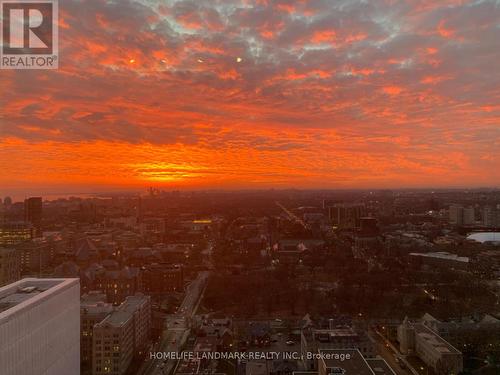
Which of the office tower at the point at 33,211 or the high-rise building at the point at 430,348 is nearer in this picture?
the high-rise building at the point at 430,348

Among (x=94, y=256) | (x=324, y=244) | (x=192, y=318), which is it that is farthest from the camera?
(x=324, y=244)

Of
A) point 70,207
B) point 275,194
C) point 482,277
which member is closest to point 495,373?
point 482,277

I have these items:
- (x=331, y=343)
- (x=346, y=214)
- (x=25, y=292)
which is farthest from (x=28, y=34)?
(x=346, y=214)

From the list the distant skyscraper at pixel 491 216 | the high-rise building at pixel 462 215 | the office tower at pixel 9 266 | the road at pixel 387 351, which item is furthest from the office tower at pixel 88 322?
the distant skyscraper at pixel 491 216

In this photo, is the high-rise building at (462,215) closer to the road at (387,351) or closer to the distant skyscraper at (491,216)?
the distant skyscraper at (491,216)

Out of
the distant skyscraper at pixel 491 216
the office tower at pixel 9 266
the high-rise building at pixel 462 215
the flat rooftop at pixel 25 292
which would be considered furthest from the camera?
the high-rise building at pixel 462 215

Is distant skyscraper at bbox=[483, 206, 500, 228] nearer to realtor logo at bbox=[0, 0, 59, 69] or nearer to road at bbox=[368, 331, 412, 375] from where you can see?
road at bbox=[368, 331, 412, 375]

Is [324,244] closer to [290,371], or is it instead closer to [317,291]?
[317,291]

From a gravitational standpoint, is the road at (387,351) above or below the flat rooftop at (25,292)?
below

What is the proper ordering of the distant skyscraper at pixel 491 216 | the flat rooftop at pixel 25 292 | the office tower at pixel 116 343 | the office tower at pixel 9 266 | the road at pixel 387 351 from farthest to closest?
the distant skyscraper at pixel 491 216
the office tower at pixel 9 266
the road at pixel 387 351
the office tower at pixel 116 343
the flat rooftop at pixel 25 292
